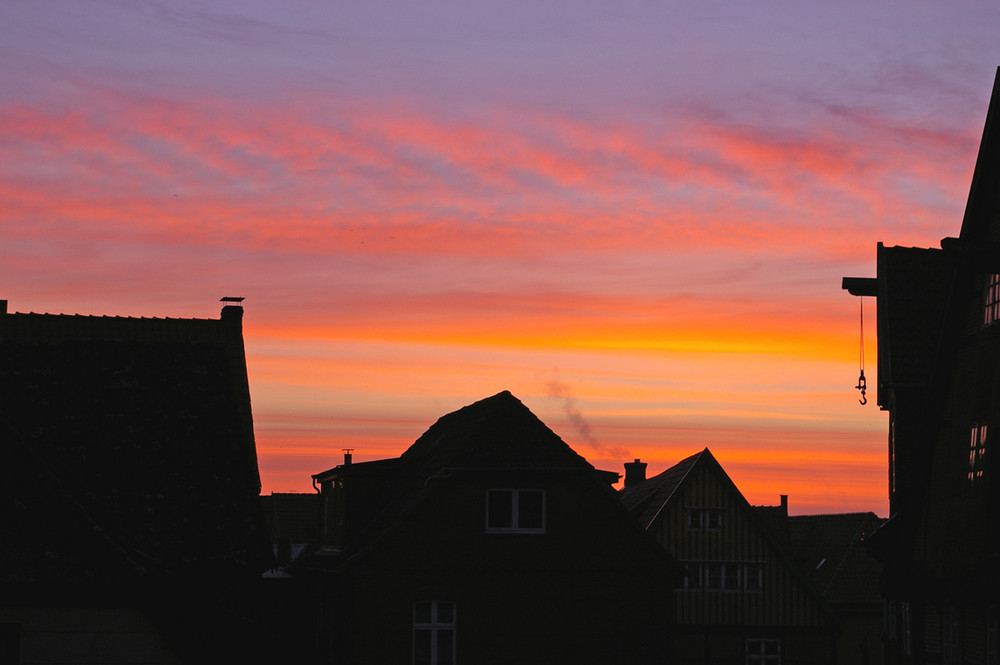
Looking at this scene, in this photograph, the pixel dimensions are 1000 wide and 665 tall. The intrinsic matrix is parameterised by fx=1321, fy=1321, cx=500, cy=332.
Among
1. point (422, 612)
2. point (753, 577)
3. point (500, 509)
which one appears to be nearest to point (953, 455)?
point (500, 509)

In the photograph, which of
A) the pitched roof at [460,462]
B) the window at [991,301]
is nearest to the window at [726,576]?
the pitched roof at [460,462]

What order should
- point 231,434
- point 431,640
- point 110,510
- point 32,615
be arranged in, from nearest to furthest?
point 32,615 < point 110,510 < point 231,434 < point 431,640

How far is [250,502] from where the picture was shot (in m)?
26.5

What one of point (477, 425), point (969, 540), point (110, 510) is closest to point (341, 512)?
point (477, 425)

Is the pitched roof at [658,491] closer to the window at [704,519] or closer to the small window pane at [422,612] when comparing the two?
the window at [704,519]

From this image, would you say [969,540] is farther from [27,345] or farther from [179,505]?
[27,345]

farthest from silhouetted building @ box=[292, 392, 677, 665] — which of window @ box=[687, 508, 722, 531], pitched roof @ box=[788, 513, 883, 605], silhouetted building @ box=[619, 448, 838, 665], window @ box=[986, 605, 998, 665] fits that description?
pitched roof @ box=[788, 513, 883, 605]

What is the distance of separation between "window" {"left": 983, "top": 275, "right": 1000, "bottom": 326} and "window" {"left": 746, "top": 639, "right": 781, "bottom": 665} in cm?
3310

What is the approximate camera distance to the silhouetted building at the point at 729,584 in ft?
181

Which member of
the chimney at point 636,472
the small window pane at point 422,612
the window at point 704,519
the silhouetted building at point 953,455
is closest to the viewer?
the silhouetted building at point 953,455

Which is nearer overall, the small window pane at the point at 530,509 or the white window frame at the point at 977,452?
the white window frame at the point at 977,452

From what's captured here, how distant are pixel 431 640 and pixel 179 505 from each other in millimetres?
13153

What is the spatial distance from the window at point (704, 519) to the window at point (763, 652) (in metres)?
5.00

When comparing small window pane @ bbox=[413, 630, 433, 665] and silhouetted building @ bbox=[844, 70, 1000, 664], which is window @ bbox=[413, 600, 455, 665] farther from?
silhouetted building @ bbox=[844, 70, 1000, 664]
